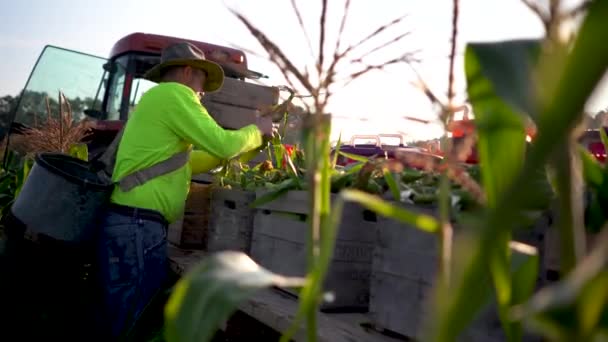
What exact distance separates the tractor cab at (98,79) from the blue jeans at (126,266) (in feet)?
11.4

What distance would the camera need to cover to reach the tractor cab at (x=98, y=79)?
20.0ft

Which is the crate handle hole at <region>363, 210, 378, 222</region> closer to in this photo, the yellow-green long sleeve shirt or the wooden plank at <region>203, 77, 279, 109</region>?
the yellow-green long sleeve shirt

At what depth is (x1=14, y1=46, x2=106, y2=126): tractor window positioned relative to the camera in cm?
618

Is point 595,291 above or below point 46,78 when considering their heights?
below

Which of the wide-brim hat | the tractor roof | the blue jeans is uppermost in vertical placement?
the tractor roof

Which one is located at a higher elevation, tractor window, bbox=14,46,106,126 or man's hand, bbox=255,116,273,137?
tractor window, bbox=14,46,106,126

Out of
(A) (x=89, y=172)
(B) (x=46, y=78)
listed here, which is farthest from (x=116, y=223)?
(B) (x=46, y=78)

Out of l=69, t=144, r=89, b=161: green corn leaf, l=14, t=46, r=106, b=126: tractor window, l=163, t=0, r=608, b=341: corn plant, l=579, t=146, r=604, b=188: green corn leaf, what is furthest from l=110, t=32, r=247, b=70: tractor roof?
l=163, t=0, r=608, b=341: corn plant

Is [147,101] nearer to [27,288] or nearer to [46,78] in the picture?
[27,288]

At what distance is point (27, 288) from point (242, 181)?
1080 mm

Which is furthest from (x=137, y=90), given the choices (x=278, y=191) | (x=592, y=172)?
(x=592, y=172)

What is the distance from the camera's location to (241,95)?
340cm

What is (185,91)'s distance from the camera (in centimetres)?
265

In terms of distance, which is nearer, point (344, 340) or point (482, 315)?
point (482, 315)
